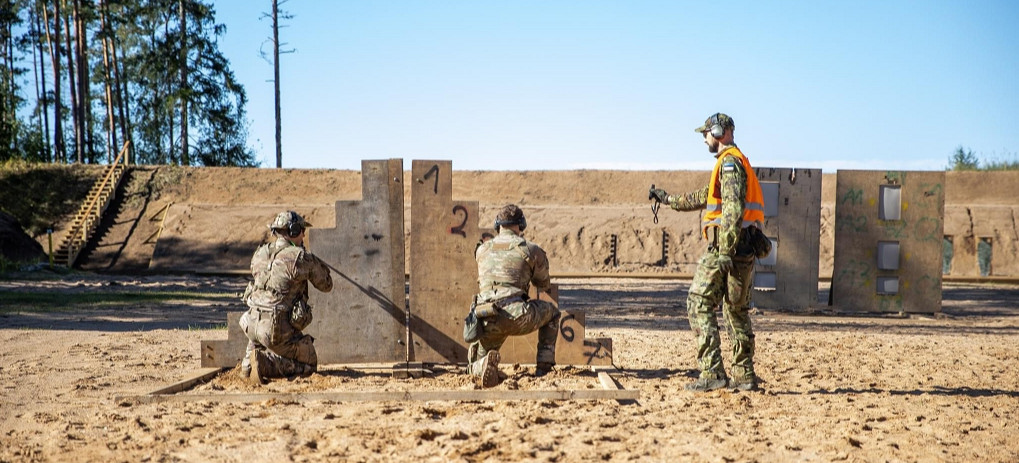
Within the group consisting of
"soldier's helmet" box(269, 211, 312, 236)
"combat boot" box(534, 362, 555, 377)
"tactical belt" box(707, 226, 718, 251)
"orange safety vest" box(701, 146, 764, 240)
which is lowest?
"combat boot" box(534, 362, 555, 377)

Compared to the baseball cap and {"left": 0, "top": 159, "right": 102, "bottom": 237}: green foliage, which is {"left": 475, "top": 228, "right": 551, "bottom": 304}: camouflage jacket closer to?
the baseball cap

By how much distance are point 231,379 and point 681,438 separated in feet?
13.4

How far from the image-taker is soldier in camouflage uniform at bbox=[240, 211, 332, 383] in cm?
730

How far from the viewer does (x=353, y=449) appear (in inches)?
204

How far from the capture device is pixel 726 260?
681 centimetres

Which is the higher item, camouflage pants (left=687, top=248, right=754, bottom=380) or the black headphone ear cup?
the black headphone ear cup

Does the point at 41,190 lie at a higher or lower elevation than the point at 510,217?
higher

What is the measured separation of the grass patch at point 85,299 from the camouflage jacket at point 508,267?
10.5m

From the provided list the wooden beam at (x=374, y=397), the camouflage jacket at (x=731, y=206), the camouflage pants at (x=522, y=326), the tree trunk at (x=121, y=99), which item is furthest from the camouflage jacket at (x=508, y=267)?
the tree trunk at (x=121, y=99)

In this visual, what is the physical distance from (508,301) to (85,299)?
12461mm

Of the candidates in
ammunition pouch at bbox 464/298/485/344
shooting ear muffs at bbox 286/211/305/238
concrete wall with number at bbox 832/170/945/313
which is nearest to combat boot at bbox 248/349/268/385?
shooting ear muffs at bbox 286/211/305/238

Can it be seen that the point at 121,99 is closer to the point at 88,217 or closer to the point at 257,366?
the point at 88,217

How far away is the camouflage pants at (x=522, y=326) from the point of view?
7215 millimetres

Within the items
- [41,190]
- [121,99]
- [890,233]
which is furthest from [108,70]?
[890,233]
